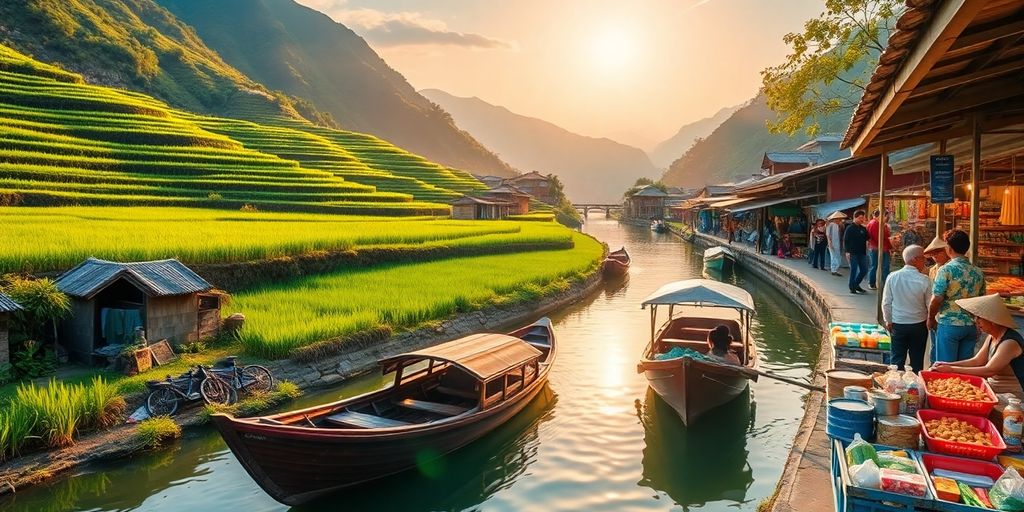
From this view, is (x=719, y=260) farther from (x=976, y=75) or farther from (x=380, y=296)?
(x=976, y=75)

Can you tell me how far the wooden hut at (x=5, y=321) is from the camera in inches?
389

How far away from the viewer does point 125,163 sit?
92.2 ft

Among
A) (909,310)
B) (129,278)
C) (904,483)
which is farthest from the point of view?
(129,278)

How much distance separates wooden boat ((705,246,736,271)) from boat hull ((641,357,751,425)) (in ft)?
63.7

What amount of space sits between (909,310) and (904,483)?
451 centimetres

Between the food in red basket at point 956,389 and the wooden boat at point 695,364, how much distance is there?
3763 mm

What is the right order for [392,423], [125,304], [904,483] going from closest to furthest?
[904,483], [392,423], [125,304]

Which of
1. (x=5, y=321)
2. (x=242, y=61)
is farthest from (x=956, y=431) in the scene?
(x=242, y=61)

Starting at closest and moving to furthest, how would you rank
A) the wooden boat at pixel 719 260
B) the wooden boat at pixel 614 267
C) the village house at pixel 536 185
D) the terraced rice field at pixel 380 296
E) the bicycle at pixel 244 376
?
the bicycle at pixel 244 376 < the terraced rice field at pixel 380 296 < the wooden boat at pixel 614 267 < the wooden boat at pixel 719 260 < the village house at pixel 536 185

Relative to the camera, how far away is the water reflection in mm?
8469

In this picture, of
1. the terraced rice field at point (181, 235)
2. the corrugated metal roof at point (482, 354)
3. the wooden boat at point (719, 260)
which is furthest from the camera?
the wooden boat at point (719, 260)

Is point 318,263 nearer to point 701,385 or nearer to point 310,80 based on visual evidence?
point 701,385

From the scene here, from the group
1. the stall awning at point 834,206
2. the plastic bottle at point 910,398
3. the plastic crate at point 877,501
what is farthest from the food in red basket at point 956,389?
the stall awning at point 834,206

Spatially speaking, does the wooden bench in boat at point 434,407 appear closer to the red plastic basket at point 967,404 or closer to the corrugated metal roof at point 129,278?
the corrugated metal roof at point 129,278
